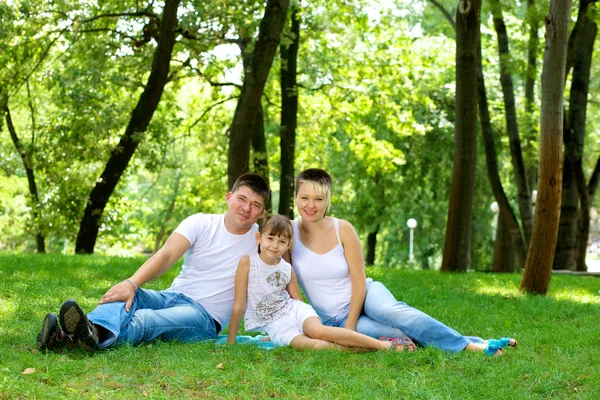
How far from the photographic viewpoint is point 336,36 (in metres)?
24.1

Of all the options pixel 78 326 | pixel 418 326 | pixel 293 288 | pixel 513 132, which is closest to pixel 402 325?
Result: pixel 418 326

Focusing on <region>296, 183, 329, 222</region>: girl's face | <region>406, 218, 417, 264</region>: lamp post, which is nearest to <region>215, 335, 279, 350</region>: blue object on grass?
<region>296, 183, 329, 222</region>: girl's face

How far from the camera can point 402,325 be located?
6.07 meters

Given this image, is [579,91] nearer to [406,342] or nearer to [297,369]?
[406,342]

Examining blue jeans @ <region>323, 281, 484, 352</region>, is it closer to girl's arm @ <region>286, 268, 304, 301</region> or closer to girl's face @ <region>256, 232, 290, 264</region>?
girl's arm @ <region>286, 268, 304, 301</region>

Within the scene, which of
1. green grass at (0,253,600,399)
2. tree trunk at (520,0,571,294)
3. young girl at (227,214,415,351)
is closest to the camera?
green grass at (0,253,600,399)

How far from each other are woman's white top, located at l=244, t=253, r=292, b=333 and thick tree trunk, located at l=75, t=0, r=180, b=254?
9743 millimetres

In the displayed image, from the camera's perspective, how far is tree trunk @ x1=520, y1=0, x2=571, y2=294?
9.83 m

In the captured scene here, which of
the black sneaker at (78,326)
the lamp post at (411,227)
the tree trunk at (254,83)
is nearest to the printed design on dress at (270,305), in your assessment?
the black sneaker at (78,326)

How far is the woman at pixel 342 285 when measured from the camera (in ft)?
19.9

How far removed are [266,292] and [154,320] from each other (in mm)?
917

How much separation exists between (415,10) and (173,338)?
2333 centimetres

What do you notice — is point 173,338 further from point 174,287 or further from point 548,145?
point 548,145

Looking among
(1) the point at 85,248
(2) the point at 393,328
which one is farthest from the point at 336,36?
(2) the point at 393,328
